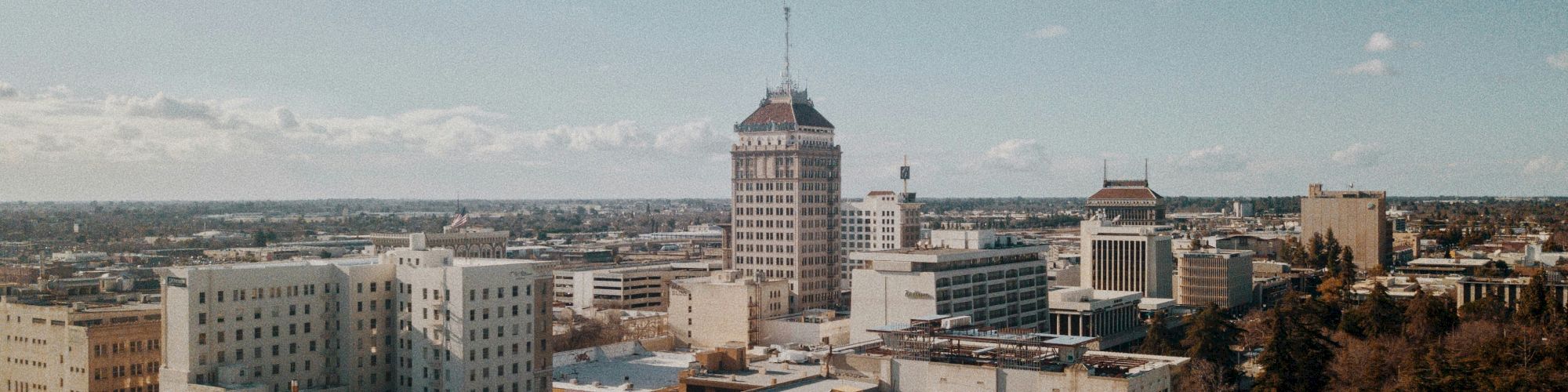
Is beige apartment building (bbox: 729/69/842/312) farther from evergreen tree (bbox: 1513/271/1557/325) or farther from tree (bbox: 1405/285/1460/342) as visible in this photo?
evergreen tree (bbox: 1513/271/1557/325)

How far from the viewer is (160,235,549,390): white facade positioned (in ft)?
322

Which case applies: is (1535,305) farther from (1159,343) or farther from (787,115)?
(787,115)

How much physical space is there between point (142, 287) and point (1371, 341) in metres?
154

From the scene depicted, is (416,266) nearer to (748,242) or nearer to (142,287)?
(748,242)

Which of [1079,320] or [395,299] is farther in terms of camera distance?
[1079,320]

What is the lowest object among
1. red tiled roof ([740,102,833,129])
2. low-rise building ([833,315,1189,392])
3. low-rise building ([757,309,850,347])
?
low-rise building ([757,309,850,347])

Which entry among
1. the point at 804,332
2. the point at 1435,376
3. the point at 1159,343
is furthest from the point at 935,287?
the point at 1435,376

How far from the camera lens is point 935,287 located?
141 metres

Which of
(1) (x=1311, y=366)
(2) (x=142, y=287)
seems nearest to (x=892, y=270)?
(1) (x=1311, y=366)

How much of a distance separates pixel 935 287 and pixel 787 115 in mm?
54448

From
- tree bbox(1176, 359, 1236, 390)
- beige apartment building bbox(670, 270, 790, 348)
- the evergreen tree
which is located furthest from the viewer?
beige apartment building bbox(670, 270, 790, 348)

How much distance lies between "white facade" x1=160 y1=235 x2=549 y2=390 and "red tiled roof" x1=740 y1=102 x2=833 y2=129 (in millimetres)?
81671

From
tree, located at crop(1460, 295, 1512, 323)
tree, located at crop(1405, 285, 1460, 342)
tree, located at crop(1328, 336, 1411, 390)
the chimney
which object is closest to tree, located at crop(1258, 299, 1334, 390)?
tree, located at crop(1328, 336, 1411, 390)

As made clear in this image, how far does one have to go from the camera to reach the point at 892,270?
14450cm
